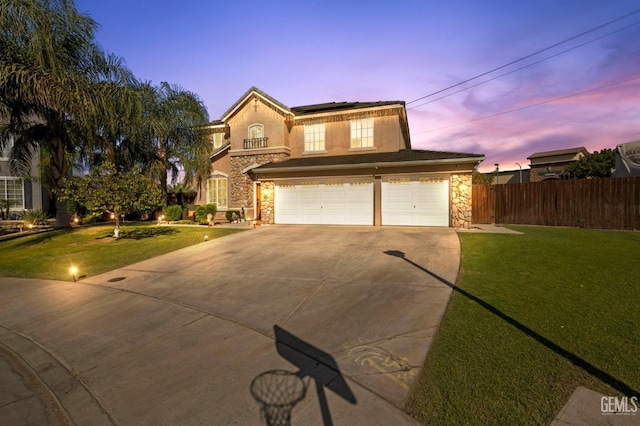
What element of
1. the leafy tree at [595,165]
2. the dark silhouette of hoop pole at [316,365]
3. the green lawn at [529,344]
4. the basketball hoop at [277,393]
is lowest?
the basketball hoop at [277,393]

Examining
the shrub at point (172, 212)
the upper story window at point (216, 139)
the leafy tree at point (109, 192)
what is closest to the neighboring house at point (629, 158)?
the leafy tree at point (109, 192)

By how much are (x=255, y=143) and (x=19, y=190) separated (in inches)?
730

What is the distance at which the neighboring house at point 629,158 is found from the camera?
55.1 ft

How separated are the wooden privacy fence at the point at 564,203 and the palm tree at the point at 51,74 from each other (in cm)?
1953

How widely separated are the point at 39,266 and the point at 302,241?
8236 millimetres

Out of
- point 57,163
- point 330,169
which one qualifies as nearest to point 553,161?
point 330,169

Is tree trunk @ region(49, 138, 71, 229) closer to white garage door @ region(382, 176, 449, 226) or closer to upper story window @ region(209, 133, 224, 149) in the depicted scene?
upper story window @ region(209, 133, 224, 149)

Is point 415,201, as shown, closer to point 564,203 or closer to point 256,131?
point 564,203

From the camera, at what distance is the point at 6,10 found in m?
11.1

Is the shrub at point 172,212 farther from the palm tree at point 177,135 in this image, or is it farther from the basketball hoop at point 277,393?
the basketball hoop at point 277,393

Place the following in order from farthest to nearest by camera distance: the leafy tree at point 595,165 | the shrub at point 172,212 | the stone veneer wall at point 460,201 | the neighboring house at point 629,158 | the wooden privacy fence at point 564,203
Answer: the leafy tree at point 595,165 < the shrub at point 172,212 < the neighboring house at point 629,158 < the stone veneer wall at point 460,201 < the wooden privacy fence at point 564,203

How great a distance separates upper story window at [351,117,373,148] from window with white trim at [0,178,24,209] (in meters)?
24.1

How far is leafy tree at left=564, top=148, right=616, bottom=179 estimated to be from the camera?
31.5 meters

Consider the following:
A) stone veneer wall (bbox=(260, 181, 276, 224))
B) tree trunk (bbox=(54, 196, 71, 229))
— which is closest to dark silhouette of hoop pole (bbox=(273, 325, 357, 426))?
stone veneer wall (bbox=(260, 181, 276, 224))
